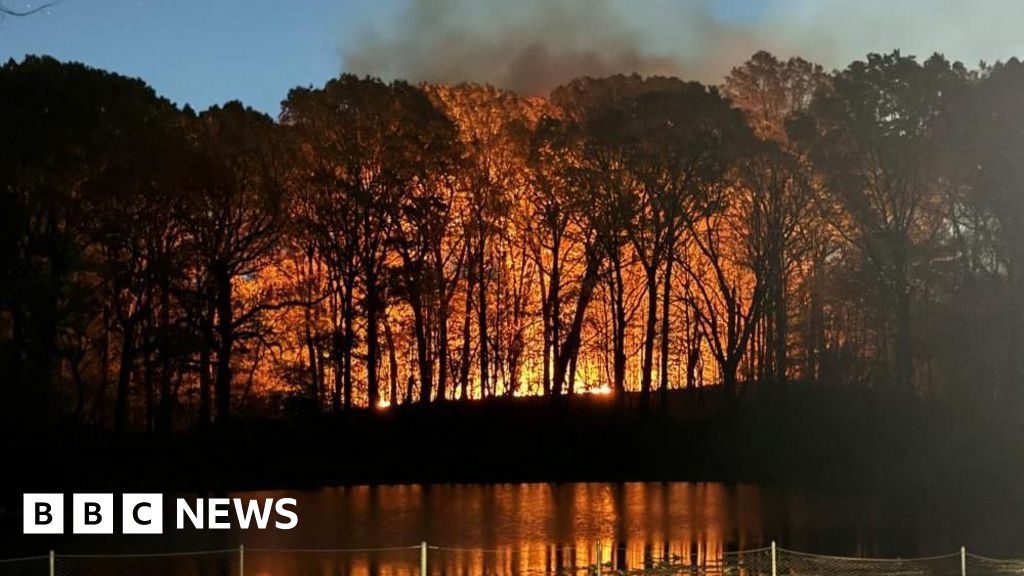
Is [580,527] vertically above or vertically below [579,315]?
below

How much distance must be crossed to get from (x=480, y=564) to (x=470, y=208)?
31017mm

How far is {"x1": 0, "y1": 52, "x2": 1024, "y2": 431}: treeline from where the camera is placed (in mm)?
44156

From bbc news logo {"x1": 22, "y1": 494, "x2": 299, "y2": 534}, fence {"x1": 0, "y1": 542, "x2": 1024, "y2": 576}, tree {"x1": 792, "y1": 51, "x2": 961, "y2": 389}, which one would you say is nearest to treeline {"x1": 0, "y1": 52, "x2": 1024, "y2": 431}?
tree {"x1": 792, "y1": 51, "x2": 961, "y2": 389}

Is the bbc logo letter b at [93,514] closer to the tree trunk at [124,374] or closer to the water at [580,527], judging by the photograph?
the water at [580,527]

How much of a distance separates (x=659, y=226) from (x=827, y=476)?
1183cm

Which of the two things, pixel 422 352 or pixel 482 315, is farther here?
pixel 482 315

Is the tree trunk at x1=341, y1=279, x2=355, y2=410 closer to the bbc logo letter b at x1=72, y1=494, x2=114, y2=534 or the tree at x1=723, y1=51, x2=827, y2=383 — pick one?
the bbc logo letter b at x1=72, y1=494, x2=114, y2=534

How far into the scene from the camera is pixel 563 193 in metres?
50.3

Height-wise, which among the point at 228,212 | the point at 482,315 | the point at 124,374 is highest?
the point at 228,212

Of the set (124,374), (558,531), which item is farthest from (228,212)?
(558,531)

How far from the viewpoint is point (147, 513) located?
3388cm

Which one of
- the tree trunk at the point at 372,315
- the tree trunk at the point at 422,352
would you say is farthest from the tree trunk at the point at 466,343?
the tree trunk at the point at 372,315

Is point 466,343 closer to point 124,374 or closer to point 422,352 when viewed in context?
point 422,352

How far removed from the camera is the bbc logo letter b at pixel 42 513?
101ft
